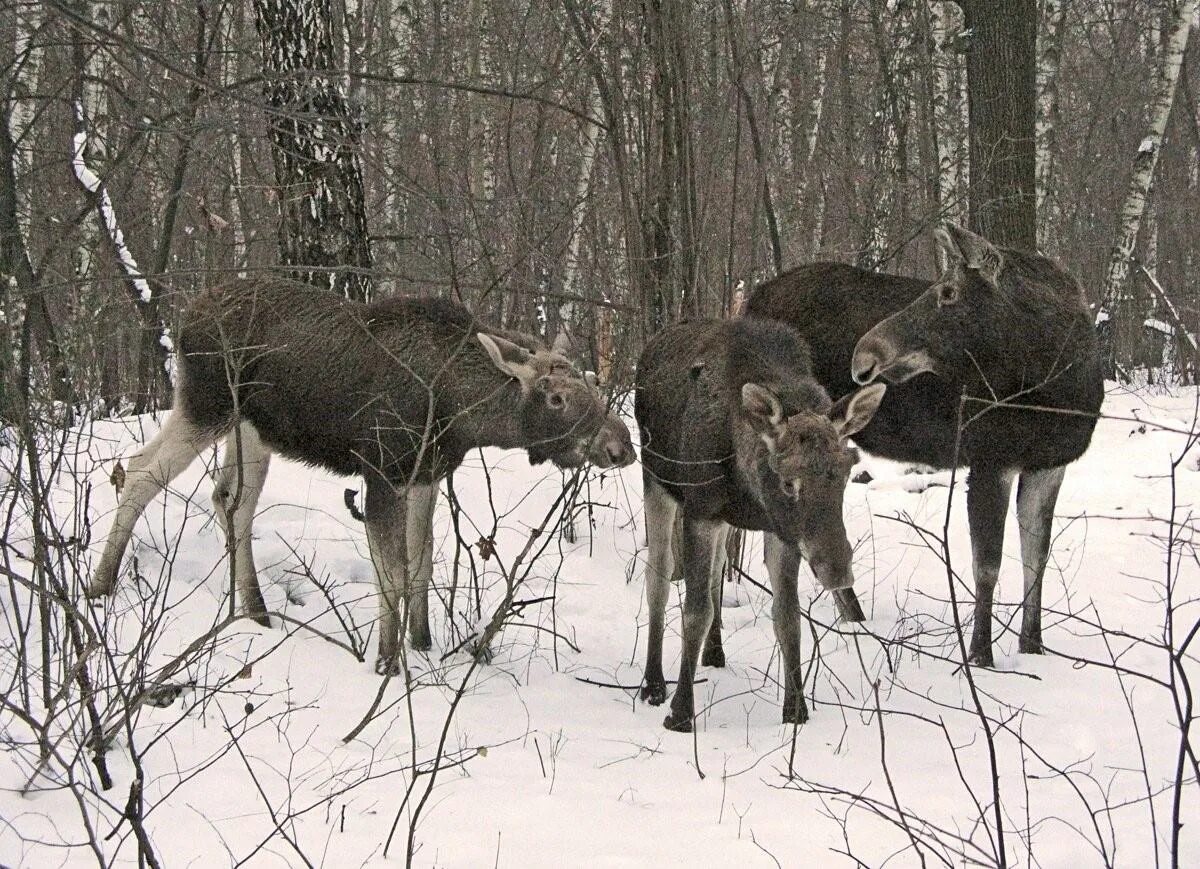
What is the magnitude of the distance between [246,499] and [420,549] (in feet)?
3.65

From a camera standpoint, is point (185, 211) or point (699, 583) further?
point (185, 211)

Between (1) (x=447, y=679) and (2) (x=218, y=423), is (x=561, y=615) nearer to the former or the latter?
(1) (x=447, y=679)

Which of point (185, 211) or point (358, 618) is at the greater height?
point (185, 211)

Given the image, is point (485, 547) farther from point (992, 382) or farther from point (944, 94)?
point (944, 94)

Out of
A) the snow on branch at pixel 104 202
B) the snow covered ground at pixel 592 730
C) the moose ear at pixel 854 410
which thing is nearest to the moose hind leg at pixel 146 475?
the snow covered ground at pixel 592 730

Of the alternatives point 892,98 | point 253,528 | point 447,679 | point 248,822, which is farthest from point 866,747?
point 892,98

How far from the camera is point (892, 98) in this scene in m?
14.7

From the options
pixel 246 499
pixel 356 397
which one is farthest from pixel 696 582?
pixel 246 499

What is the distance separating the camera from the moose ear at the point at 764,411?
540 centimetres

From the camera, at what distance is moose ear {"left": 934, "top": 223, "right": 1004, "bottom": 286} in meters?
6.88

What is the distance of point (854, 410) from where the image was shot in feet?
17.9

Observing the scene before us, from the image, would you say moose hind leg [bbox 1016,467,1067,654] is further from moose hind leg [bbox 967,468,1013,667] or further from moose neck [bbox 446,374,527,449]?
moose neck [bbox 446,374,527,449]

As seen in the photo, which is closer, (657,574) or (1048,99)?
(657,574)

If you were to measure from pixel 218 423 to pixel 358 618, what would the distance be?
136 cm
